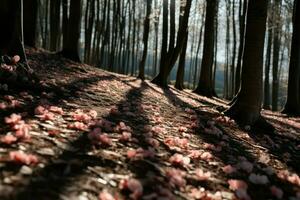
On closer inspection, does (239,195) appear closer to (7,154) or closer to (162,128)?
(7,154)

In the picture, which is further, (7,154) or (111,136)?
(111,136)

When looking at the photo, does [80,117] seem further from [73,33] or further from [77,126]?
[73,33]

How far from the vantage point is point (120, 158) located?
4.79m

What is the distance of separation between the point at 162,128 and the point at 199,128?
51.2 inches

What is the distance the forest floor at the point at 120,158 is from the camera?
3.71 metres

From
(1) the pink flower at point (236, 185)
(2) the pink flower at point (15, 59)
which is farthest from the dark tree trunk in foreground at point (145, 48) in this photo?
(1) the pink flower at point (236, 185)

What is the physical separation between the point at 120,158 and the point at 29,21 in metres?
13.9

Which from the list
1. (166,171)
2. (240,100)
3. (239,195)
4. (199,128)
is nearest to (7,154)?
(166,171)

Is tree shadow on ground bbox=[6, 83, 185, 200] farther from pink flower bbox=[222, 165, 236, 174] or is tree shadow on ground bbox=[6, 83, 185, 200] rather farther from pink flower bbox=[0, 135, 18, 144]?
pink flower bbox=[222, 165, 236, 174]

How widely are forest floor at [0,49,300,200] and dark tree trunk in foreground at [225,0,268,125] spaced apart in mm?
1696

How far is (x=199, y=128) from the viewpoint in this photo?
8.44 m

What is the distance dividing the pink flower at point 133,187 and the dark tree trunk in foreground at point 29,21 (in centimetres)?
1471

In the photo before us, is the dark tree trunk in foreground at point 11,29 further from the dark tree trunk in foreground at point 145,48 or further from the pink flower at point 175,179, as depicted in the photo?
the dark tree trunk in foreground at point 145,48

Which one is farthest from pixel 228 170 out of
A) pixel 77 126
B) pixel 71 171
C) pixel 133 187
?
pixel 71 171
